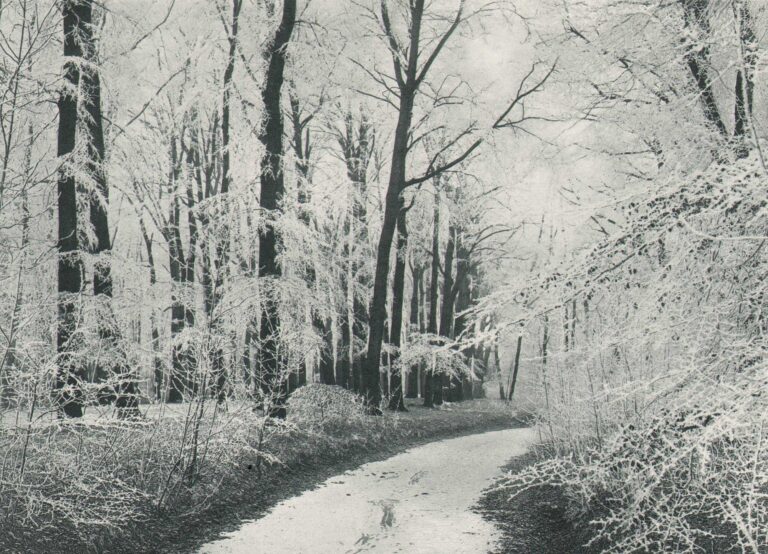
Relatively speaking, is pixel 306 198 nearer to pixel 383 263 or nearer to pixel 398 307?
pixel 383 263

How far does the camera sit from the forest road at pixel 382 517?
6199 mm

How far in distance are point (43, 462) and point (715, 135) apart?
6498mm

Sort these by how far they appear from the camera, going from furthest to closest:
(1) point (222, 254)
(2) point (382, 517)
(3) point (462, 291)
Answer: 1. (3) point (462, 291)
2. (2) point (382, 517)
3. (1) point (222, 254)

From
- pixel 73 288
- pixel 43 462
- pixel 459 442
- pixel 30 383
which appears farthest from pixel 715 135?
pixel 459 442

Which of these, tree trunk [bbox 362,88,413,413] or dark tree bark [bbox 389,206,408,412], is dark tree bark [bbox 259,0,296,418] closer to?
tree trunk [bbox 362,88,413,413]

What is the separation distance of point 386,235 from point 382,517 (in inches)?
324

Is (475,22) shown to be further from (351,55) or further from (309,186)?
(309,186)

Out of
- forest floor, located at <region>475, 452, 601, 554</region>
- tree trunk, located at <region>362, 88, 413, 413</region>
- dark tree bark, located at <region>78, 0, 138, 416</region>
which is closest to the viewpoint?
forest floor, located at <region>475, 452, 601, 554</region>

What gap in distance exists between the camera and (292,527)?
22.2 feet

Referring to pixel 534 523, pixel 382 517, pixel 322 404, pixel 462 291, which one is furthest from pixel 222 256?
pixel 462 291

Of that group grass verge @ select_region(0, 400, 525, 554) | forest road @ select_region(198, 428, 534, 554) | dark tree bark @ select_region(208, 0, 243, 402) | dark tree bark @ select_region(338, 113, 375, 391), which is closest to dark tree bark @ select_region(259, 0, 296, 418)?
dark tree bark @ select_region(208, 0, 243, 402)

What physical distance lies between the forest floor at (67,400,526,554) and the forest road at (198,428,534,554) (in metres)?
0.24

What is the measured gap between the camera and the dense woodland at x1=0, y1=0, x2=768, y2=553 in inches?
138

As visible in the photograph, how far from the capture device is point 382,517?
7.23 m
